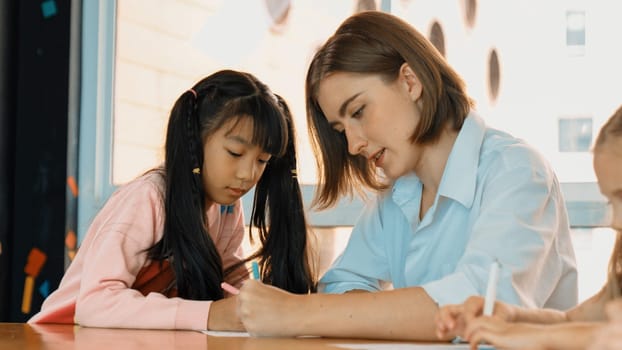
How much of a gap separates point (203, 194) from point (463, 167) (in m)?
0.57

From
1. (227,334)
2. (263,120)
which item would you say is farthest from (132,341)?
(263,120)

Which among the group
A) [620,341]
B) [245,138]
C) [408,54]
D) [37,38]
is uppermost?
[37,38]

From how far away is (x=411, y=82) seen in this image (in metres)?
1.59

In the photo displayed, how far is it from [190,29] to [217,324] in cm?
133

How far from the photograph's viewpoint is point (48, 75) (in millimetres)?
2676

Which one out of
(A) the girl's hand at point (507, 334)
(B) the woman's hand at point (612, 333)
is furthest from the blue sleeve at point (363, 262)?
(B) the woman's hand at point (612, 333)

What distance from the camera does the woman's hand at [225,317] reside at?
4.83ft

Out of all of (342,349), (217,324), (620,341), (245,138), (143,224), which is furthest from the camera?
(245,138)

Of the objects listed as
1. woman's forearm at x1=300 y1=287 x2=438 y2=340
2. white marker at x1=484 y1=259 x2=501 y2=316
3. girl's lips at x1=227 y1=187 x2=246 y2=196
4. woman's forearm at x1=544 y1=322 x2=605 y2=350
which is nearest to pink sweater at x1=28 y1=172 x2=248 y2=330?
girl's lips at x1=227 y1=187 x2=246 y2=196

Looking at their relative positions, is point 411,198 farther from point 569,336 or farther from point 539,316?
point 569,336

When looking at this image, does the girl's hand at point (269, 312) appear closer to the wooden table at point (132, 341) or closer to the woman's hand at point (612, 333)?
the wooden table at point (132, 341)

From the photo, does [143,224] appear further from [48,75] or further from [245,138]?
[48,75]

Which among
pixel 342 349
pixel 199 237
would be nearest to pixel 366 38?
pixel 199 237

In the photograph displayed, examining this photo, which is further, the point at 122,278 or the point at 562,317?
the point at 122,278
